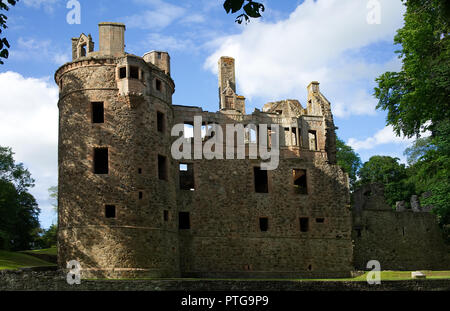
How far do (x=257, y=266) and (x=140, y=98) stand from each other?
12.7 meters

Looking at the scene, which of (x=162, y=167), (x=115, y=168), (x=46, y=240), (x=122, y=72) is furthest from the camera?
(x=46, y=240)

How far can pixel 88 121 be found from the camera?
27.0 meters

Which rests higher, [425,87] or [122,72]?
[122,72]

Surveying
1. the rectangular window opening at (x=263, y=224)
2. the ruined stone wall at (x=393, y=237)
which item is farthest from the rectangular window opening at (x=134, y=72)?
the ruined stone wall at (x=393, y=237)

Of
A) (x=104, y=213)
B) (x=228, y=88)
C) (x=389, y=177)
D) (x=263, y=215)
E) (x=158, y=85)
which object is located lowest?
(x=263, y=215)

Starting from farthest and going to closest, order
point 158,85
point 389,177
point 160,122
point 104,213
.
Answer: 1. point 389,177
2. point 160,122
3. point 158,85
4. point 104,213

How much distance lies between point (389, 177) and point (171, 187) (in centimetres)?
3623

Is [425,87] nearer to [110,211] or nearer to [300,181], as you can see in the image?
[300,181]

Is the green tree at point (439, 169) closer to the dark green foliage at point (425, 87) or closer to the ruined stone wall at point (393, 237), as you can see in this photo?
the dark green foliage at point (425, 87)

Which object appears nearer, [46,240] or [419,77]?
[419,77]

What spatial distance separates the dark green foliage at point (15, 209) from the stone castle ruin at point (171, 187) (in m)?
12.5

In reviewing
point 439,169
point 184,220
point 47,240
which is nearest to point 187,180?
point 184,220

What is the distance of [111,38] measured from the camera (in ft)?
93.8

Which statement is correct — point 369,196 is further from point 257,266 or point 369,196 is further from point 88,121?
point 88,121
